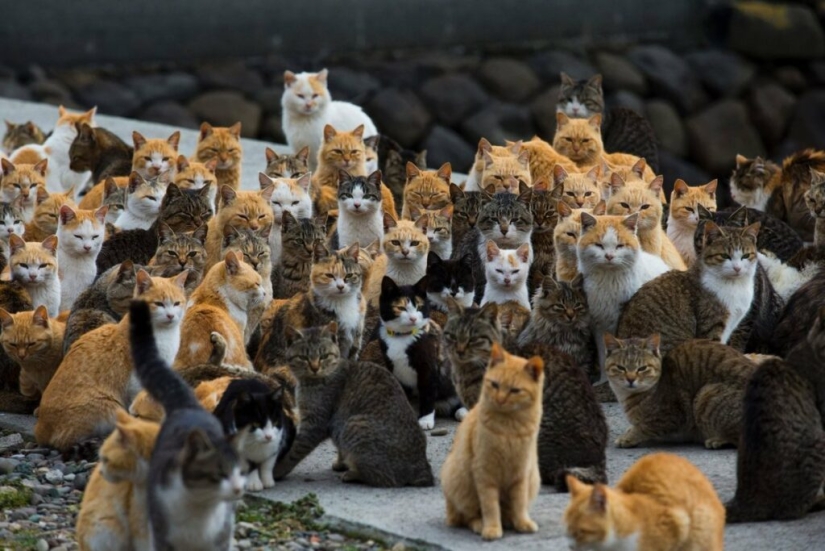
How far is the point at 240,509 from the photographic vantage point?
611 cm

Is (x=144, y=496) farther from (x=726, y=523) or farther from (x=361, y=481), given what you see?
(x=726, y=523)

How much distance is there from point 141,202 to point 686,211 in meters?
3.43

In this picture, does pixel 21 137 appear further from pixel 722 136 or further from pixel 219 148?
pixel 722 136

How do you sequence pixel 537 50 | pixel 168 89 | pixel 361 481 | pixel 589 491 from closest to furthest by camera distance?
pixel 589 491 < pixel 361 481 < pixel 168 89 < pixel 537 50

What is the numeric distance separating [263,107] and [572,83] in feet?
18.5

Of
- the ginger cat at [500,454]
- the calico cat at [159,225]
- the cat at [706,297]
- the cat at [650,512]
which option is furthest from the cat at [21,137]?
the cat at [650,512]

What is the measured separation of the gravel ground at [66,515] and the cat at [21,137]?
6.04 meters

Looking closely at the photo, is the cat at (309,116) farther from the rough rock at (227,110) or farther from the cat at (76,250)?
the rough rock at (227,110)

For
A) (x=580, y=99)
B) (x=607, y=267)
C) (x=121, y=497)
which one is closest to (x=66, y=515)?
(x=121, y=497)

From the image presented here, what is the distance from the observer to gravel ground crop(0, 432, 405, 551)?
5.79 m

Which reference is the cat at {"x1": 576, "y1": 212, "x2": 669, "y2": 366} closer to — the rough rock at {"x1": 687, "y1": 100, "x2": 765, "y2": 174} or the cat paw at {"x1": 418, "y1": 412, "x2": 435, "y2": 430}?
the cat paw at {"x1": 418, "y1": 412, "x2": 435, "y2": 430}

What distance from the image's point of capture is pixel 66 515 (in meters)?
6.27

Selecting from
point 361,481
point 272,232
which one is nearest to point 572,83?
point 272,232

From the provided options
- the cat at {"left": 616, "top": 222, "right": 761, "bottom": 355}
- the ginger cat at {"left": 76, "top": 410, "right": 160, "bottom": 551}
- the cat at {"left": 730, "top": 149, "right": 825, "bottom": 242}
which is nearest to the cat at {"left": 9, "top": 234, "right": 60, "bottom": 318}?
the ginger cat at {"left": 76, "top": 410, "right": 160, "bottom": 551}
